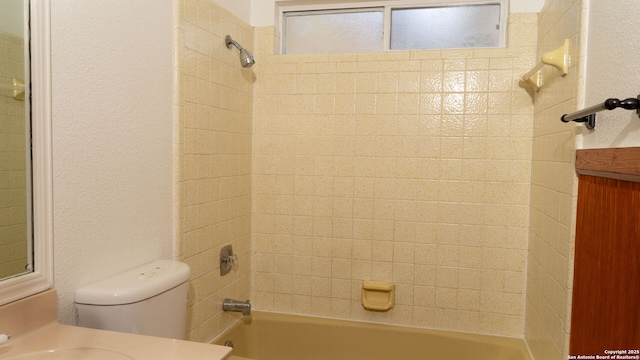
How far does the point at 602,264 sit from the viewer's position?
1.37 metres

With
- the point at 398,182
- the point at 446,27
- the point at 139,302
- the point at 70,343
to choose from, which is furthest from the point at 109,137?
the point at 446,27

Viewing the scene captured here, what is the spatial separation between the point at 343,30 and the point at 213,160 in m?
1.12

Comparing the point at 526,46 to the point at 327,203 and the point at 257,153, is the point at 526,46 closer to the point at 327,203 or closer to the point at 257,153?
the point at 327,203

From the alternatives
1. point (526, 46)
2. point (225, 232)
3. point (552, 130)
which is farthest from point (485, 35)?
point (225, 232)

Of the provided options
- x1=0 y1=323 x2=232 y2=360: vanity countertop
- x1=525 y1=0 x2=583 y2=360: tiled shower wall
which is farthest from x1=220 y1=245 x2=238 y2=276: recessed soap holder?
x1=525 y1=0 x2=583 y2=360: tiled shower wall

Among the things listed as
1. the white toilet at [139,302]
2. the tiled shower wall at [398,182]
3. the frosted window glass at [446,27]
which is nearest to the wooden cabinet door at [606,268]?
the tiled shower wall at [398,182]

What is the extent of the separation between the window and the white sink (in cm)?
201

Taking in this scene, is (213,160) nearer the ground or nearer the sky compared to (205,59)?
nearer the ground

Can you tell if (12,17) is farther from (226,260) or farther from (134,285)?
(226,260)

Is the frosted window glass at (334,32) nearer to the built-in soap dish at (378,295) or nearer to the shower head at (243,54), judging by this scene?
the shower head at (243,54)

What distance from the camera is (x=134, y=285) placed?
1.45 metres

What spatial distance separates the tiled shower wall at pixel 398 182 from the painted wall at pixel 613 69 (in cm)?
82

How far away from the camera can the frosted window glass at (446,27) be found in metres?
2.45

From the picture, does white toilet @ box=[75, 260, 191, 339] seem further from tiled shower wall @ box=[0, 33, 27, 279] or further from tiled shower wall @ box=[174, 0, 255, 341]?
tiled shower wall @ box=[174, 0, 255, 341]
